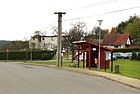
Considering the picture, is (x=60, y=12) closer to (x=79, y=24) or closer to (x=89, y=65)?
(x=89, y=65)

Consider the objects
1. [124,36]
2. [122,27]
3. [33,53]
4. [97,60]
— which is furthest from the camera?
[122,27]

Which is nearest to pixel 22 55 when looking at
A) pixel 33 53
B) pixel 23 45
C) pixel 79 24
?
pixel 33 53

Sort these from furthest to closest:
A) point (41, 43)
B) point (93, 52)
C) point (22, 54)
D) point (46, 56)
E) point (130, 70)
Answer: point (41, 43) → point (22, 54) → point (46, 56) → point (93, 52) → point (130, 70)

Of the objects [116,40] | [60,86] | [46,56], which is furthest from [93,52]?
[116,40]

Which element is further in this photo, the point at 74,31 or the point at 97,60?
the point at 74,31

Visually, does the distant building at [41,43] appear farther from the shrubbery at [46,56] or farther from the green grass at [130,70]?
the green grass at [130,70]

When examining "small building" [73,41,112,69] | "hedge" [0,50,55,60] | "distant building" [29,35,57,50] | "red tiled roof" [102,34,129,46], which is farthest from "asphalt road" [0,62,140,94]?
"red tiled roof" [102,34,129,46]

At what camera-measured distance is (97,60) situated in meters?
45.2

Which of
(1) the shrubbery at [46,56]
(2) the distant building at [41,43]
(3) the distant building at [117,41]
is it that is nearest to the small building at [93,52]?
(1) the shrubbery at [46,56]

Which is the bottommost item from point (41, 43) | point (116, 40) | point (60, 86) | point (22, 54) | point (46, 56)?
point (60, 86)

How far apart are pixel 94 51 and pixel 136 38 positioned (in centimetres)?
9320

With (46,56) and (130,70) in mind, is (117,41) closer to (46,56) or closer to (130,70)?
(46,56)

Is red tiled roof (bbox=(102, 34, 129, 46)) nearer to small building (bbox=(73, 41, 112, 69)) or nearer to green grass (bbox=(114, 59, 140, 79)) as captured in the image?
green grass (bbox=(114, 59, 140, 79))

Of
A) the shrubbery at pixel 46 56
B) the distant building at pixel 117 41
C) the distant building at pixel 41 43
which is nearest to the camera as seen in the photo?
the shrubbery at pixel 46 56
